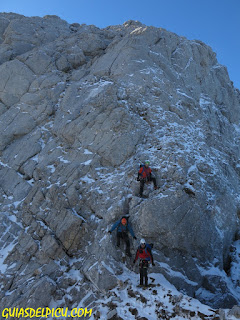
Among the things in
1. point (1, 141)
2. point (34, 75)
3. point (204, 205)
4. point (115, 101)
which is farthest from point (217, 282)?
point (34, 75)

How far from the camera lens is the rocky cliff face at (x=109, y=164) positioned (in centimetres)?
1201

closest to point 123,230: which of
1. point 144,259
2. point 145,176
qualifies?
point 144,259

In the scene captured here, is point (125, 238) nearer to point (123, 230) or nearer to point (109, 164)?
point (123, 230)

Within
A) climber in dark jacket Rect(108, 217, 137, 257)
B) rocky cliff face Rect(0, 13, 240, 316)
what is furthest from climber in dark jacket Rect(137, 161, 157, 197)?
climber in dark jacket Rect(108, 217, 137, 257)

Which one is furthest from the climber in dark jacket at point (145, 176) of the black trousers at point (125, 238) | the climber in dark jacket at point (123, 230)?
the black trousers at point (125, 238)

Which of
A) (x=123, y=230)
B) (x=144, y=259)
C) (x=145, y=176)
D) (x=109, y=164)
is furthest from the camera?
(x=109, y=164)

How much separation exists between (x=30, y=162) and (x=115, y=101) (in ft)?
26.6

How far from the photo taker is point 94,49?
28.7m

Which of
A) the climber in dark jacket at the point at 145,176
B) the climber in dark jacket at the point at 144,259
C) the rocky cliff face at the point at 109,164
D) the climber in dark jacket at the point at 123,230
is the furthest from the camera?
the climber in dark jacket at the point at 145,176

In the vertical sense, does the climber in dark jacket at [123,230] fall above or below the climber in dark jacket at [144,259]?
above

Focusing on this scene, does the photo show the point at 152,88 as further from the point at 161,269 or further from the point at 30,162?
the point at 161,269

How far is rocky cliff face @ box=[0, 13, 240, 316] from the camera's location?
12.0 metres

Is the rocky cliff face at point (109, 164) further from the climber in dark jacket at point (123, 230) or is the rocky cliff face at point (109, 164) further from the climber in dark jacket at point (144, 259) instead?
the climber in dark jacket at point (144, 259)

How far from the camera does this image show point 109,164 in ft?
53.3
